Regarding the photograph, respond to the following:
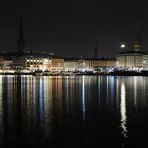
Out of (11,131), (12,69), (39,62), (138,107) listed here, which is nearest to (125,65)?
(39,62)

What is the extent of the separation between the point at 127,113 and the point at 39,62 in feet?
543

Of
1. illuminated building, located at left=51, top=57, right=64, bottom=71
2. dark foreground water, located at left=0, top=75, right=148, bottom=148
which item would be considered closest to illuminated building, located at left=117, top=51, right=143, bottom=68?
illuminated building, located at left=51, top=57, right=64, bottom=71

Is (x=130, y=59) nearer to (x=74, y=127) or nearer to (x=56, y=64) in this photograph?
(x=56, y=64)

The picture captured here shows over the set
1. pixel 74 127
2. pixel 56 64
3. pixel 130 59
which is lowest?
pixel 74 127

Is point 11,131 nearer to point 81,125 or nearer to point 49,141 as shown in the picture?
point 49,141

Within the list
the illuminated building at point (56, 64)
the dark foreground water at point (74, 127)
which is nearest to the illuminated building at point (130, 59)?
the illuminated building at point (56, 64)

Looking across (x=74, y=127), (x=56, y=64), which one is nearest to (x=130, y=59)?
(x=56, y=64)

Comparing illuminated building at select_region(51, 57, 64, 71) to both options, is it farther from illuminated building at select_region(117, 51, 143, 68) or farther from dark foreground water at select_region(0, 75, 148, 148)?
dark foreground water at select_region(0, 75, 148, 148)

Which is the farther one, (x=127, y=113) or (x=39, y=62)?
(x=39, y=62)

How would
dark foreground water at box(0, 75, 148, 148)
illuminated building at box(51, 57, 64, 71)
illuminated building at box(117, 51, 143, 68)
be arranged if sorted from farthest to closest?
illuminated building at box(51, 57, 64, 71) < illuminated building at box(117, 51, 143, 68) < dark foreground water at box(0, 75, 148, 148)

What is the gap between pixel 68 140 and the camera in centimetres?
1564

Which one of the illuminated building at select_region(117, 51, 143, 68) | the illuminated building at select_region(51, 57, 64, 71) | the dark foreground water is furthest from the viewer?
the illuminated building at select_region(51, 57, 64, 71)

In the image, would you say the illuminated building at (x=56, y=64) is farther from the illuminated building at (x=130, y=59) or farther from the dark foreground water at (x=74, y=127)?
the dark foreground water at (x=74, y=127)

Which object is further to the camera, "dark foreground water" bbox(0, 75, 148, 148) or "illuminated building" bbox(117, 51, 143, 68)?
"illuminated building" bbox(117, 51, 143, 68)
